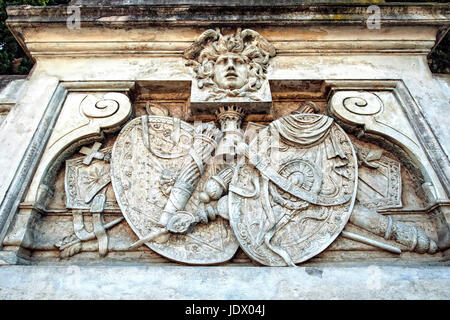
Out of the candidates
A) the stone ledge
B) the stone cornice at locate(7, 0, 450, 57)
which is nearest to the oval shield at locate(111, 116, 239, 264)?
the stone ledge

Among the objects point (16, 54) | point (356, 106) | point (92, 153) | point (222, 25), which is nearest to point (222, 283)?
point (92, 153)

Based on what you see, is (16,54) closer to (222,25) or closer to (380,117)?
(222,25)

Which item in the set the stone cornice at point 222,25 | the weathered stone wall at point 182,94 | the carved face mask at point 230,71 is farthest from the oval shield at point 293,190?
the stone cornice at point 222,25

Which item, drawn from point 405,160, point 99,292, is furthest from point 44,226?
point 405,160

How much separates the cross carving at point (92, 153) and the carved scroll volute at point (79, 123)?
7 cm

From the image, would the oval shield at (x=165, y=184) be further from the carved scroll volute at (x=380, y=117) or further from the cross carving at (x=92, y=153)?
the carved scroll volute at (x=380, y=117)

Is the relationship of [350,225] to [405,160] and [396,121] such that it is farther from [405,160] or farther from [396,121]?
[396,121]

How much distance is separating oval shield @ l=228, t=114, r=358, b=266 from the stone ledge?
0.87 ft

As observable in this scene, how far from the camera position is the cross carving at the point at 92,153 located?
3318mm

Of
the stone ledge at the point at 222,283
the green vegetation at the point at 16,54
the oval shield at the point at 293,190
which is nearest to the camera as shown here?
the stone ledge at the point at 222,283

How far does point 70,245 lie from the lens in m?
2.91

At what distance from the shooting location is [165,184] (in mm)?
3086

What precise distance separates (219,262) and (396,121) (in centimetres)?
233

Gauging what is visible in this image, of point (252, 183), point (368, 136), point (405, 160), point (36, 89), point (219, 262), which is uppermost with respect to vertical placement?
point (36, 89)
